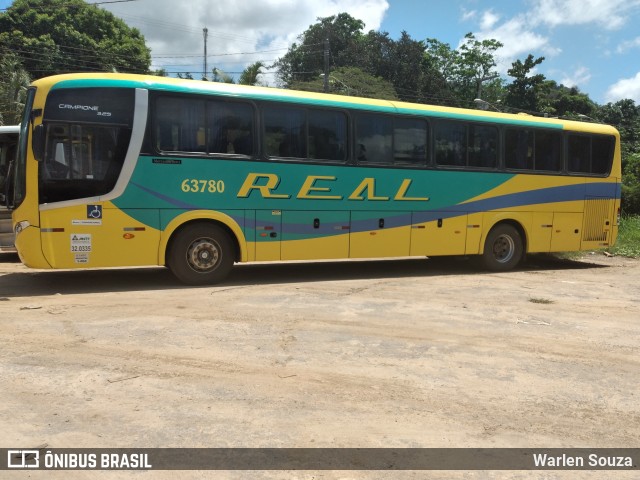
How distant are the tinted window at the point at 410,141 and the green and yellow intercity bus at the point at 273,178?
0.03m

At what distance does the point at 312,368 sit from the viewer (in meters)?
4.92

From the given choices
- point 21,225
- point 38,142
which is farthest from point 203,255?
point 38,142

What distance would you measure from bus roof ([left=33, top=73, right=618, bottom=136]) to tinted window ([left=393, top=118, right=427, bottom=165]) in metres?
0.23

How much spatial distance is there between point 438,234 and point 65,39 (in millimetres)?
39703

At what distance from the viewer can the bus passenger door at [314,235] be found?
9383 mm

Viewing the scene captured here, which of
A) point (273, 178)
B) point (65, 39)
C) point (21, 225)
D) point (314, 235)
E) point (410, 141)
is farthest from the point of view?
point (65, 39)

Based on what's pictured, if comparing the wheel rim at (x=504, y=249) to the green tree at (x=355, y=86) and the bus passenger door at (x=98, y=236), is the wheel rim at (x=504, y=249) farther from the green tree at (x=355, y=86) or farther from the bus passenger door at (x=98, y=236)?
the green tree at (x=355, y=86)

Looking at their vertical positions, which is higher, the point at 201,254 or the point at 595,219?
the point at 595,219

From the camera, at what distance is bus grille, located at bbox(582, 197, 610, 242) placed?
12.5m

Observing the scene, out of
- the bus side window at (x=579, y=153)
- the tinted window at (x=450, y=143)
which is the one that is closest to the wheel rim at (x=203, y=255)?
the tinted window at (x=450, y=143)

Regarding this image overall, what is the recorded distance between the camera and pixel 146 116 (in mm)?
8203

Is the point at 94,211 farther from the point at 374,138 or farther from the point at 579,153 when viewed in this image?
the point at 579,153

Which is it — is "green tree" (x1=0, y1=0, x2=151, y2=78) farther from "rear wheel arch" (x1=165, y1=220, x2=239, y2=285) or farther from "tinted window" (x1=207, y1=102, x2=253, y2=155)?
"rear wheel arch" (x1=165, y1=220, x2=239, y2=285)

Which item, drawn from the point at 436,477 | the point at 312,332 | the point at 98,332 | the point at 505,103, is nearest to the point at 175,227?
the point at 98,332
